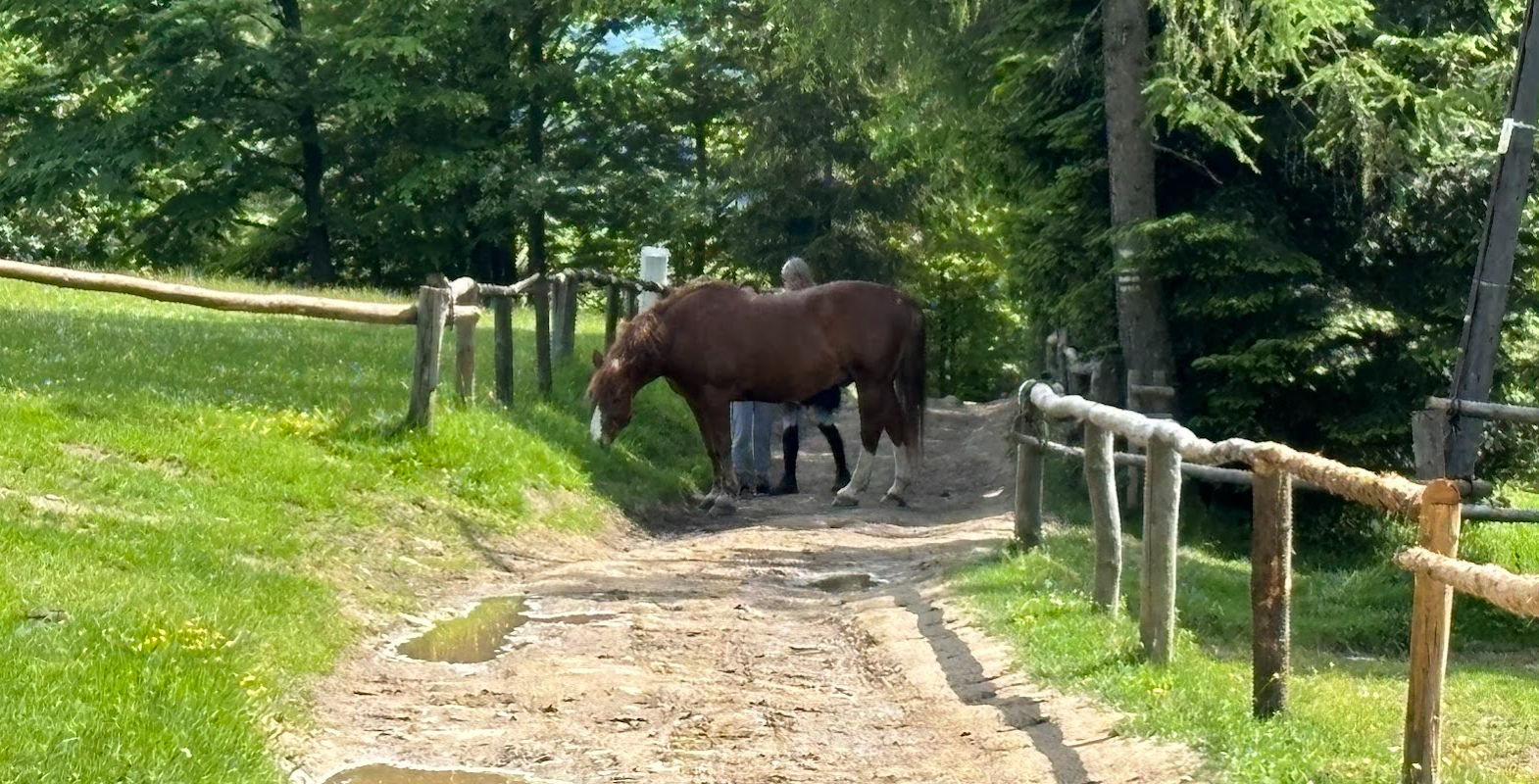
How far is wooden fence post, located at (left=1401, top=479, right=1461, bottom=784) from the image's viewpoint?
483cm

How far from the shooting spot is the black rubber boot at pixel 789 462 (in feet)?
52.2

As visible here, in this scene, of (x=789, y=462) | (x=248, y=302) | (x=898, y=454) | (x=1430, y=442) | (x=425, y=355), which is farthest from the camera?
(x=789, y=462)

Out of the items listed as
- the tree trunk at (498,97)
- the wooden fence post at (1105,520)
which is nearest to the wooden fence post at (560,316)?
the wooden fence post at (1105,520)

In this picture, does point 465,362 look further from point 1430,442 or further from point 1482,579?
point 1482,579

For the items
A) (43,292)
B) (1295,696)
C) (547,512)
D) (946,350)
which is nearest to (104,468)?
(547,512)

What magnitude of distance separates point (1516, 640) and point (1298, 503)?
3.19 meters

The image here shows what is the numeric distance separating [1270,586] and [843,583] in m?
4.68

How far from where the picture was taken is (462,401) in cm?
1268

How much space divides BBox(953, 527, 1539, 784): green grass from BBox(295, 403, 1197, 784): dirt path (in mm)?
189

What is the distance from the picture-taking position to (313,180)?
38.0 m

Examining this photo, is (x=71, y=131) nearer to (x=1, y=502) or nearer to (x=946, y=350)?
(x=946, y=350)

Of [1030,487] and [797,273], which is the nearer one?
[1030,487]

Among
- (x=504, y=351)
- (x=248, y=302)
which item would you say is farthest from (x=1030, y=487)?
(x=248, y=302)

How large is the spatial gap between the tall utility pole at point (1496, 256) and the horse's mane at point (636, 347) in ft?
20.1
